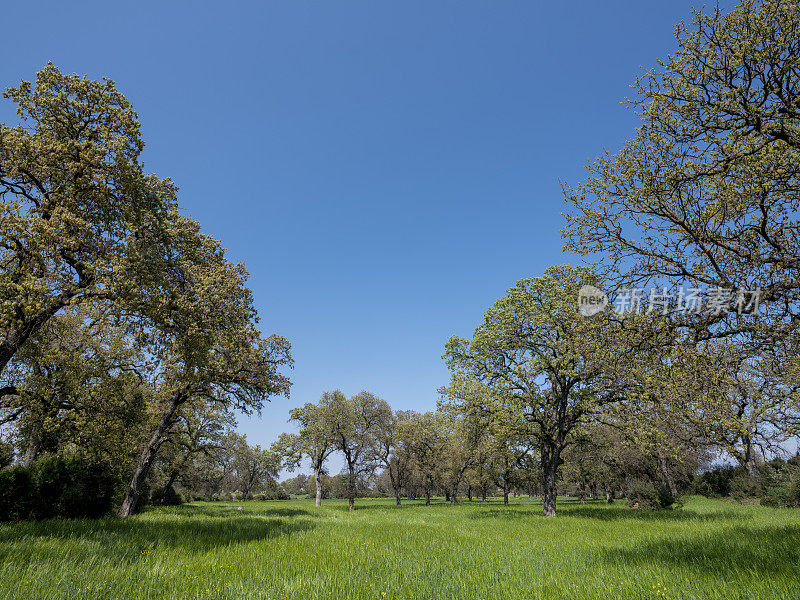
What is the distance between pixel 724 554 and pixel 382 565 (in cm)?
788

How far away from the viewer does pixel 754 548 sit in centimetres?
877

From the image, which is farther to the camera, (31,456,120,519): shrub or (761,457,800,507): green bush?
(761,457,800,507): green bush

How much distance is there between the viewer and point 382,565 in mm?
8383

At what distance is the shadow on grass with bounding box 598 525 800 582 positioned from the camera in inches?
276

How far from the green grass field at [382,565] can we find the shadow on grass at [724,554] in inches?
1.3

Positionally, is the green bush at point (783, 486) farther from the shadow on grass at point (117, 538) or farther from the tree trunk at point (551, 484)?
the shadow on grass at point (117, 538)

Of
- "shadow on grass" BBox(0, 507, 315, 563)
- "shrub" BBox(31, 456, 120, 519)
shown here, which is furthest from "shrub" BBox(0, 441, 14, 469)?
"shadow on grass" BBox(0, 507, 315, 563)

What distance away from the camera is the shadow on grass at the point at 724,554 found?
7012 millimetres

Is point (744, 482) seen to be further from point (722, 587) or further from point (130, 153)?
point (130, 153)

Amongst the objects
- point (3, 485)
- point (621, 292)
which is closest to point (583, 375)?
point (621, 292)

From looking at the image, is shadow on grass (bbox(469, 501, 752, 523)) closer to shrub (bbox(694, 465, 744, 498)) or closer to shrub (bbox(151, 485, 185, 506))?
shrub (bbox(151, 485, 185, 506))

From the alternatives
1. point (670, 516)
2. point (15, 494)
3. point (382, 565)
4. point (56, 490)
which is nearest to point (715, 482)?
point (670, 516)

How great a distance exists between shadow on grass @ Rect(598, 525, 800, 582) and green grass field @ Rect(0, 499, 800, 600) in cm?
3

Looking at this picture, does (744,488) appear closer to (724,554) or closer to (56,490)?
(724,554)
